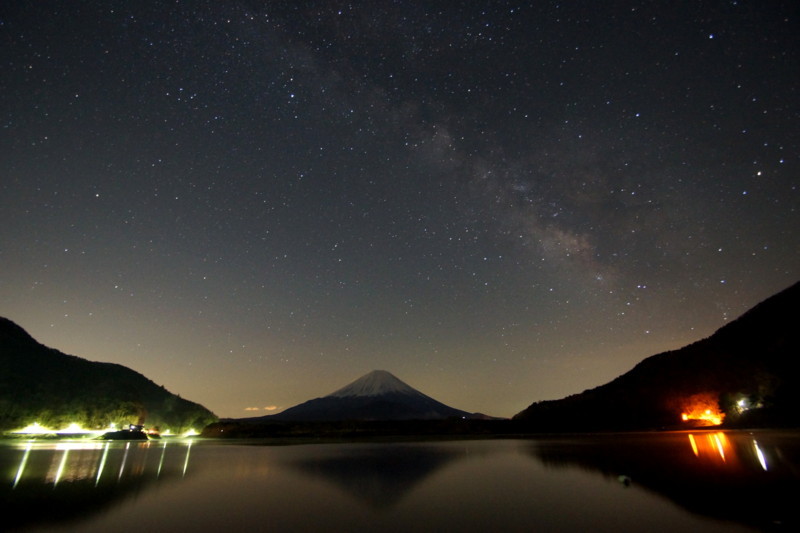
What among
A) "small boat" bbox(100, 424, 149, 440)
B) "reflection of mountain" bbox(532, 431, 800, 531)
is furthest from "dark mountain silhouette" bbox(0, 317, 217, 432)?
"reflection of mountain" bbox(532, 431, 800, 531)

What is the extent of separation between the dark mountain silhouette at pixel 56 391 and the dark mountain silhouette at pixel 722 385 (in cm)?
8009

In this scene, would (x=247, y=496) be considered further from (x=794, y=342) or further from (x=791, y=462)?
(x=794, y=342)

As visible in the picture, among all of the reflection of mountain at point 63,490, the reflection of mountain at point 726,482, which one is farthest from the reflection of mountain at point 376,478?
the reflection of mountain at point 726,482

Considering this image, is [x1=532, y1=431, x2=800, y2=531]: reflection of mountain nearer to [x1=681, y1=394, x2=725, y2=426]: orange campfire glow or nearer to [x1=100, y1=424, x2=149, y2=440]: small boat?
[x1=681, y1=394, x2=725, y2=426]: orange campfire glow

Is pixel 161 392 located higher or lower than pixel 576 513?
higher

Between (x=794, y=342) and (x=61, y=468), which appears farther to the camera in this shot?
(x=794, y=342)

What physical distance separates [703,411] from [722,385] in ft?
31.9

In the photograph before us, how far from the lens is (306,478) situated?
1573 centimetres

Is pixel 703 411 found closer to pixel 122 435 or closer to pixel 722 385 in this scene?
pixel 722 385

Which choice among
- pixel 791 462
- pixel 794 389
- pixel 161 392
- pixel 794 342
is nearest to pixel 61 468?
pixel 791 462

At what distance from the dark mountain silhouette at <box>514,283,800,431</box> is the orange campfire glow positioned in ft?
0.76

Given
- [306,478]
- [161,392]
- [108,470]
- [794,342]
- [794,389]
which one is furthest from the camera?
[161,392]

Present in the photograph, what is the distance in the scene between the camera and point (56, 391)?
89.9 metres

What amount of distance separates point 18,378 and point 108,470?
3581 inches
